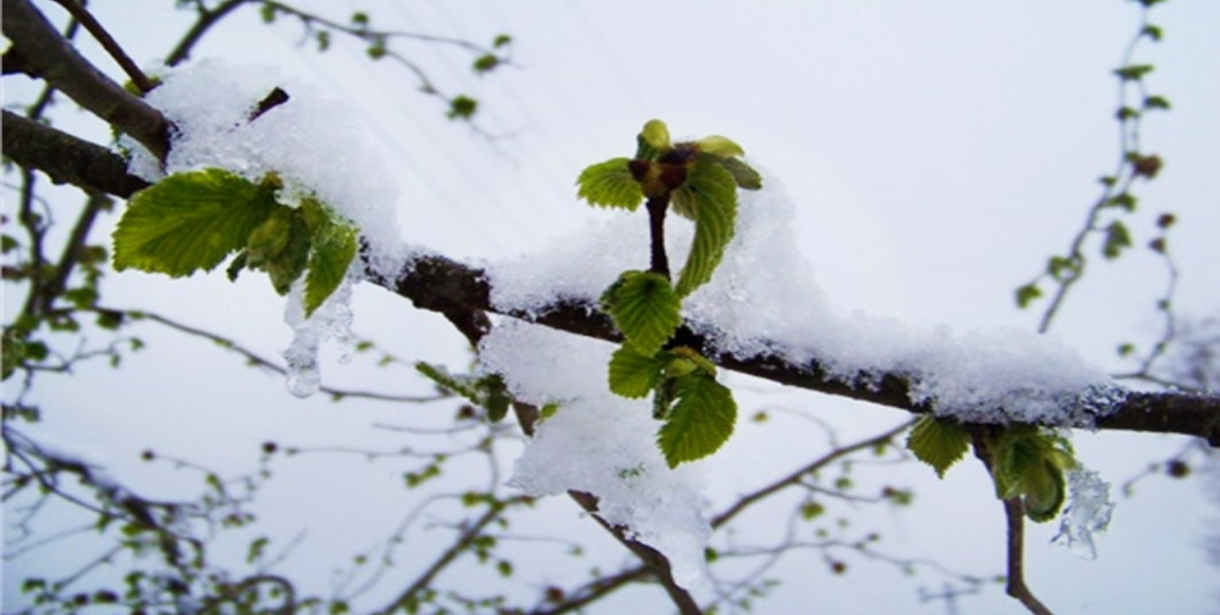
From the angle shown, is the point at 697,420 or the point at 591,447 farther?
the point at 591,447

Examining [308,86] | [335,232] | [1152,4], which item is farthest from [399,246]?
[1152,4]

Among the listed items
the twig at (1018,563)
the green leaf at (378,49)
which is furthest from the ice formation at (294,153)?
the green leaf at (378,49)

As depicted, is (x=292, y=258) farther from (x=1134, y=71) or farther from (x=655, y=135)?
(x=1134, y=71)

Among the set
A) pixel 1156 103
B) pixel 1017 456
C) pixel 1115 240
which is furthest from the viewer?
pixel 1115 240

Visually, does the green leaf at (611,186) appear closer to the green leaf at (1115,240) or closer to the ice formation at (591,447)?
the ice formation at (591,447)

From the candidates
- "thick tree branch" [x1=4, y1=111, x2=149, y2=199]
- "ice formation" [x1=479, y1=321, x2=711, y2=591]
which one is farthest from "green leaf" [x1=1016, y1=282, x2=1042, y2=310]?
"thick tree branch" [x1=4, y1=111, x2=149, y2=199]

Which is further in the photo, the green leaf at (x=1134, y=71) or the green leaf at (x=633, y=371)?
the green leaf at (x=1134, y=71)

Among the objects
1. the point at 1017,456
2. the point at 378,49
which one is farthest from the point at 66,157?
the point at 378,49
